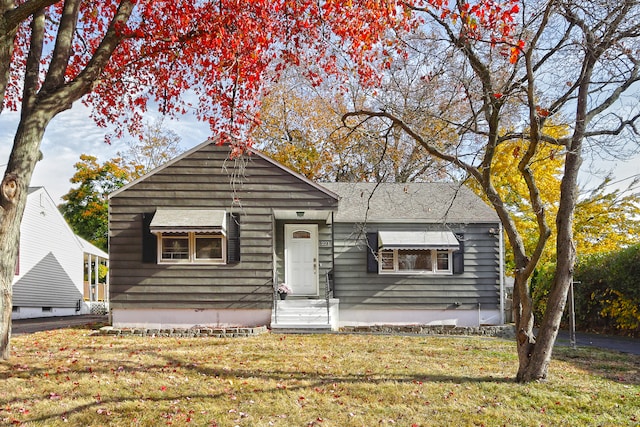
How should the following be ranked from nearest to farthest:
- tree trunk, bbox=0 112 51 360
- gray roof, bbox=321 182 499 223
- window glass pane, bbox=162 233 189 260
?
tree trunk, bbox=0 112 51 360 → window glass pane, bbox=162 233 189 260 → gray roof, bbox=321 182 499 223

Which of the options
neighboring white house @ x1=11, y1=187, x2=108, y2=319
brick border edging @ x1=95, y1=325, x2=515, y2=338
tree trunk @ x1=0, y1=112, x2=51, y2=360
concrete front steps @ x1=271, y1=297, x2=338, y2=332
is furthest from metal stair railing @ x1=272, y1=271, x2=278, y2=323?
neighboring white house @ x1=11, y1=187, x2=108, y2=319

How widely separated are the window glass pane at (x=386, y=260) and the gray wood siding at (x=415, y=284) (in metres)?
0.23

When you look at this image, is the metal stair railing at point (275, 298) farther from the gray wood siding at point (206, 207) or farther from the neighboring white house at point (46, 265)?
the neighboring white house at point (46, 265)

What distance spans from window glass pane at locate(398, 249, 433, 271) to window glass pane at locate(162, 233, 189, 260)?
238 inches

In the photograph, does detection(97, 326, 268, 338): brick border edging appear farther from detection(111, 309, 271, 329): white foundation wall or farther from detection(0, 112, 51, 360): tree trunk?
detection(0, 112, 51, 360): tree trunk

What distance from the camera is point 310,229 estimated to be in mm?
16062

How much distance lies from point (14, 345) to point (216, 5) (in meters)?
7.65

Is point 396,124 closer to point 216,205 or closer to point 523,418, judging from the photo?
point 523,418

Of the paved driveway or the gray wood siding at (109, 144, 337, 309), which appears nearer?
the gray wood siding at (109, 144, 337, 309)

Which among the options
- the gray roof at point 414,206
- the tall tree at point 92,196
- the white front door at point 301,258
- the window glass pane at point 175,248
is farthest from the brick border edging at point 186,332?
the tall tree at point 92,196

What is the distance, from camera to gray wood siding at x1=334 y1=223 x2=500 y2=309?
15.6m

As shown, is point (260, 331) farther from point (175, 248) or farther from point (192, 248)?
point (175, 248)

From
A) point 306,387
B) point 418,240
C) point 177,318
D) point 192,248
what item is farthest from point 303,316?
point 306,387

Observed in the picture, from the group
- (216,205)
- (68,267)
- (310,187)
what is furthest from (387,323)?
(68,267)
